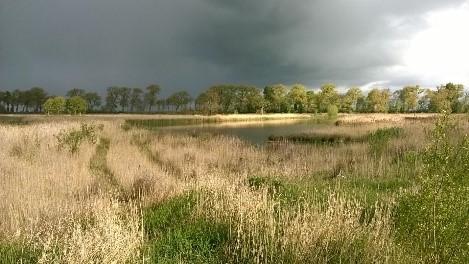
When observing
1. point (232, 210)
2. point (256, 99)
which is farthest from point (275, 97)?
point (232, 210)

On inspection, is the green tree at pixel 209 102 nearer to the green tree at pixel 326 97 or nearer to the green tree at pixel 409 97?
the green tree at pixel 326 97

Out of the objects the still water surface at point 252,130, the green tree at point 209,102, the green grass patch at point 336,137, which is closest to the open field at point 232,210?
the green grass patch at point 336,137

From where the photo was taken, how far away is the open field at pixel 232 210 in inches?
165

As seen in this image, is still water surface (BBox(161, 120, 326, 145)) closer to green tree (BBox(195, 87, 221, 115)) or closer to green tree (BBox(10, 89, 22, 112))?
green tree (BBox(195, 87, 221, 115))

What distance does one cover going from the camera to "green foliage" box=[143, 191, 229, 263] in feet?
20.1

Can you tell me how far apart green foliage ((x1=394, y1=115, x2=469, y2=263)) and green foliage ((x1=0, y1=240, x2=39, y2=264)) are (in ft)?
18.6

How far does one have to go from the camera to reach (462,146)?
13.8ft

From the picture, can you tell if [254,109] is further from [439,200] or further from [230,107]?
[439,200]

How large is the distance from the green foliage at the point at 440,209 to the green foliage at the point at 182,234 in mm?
3152

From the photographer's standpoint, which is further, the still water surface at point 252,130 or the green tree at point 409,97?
the green tree at point 409,97

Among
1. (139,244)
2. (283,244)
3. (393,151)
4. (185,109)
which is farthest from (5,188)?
(185,109)

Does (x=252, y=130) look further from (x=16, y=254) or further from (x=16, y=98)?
(x=16, y=98)

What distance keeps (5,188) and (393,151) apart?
612 inches

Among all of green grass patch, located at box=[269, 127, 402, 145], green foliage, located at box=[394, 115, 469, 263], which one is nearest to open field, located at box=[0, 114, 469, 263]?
green foliage, located at box=[394, 115, 469, 263]
